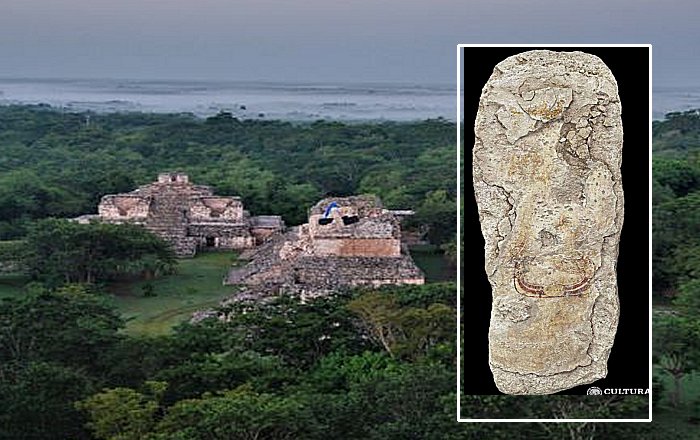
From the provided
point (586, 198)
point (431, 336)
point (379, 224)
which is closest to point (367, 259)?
point (379, 224)

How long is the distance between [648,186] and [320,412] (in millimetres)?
1612

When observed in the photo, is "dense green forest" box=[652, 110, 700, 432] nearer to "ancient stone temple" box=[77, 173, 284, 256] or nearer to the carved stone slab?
the carved stone slab

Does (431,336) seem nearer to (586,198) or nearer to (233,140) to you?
(586,198)

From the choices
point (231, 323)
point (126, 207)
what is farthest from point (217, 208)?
point (231, 323)

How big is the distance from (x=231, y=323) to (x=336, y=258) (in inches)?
21.4

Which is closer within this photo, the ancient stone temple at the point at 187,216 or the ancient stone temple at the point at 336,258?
the ancient stone temple at the point at 336,258

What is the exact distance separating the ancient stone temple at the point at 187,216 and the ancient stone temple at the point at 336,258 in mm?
151

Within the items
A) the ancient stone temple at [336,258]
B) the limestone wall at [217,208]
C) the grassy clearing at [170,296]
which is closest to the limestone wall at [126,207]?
the limestone wall at [217,208]

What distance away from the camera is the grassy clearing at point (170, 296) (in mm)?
4866

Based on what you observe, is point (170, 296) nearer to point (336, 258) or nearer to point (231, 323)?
point (231, 323)

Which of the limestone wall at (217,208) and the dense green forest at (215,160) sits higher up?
the dense green forest at (215,160)

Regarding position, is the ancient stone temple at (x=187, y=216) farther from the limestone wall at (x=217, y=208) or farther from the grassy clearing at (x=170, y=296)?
the grassy clearing at (x=170, y=296)

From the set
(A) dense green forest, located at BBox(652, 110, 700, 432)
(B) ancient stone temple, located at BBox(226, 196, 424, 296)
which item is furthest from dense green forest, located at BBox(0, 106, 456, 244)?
(A) dense green forest, located at BBox(652, 110, 700, 432)

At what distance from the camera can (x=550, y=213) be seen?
392cm
